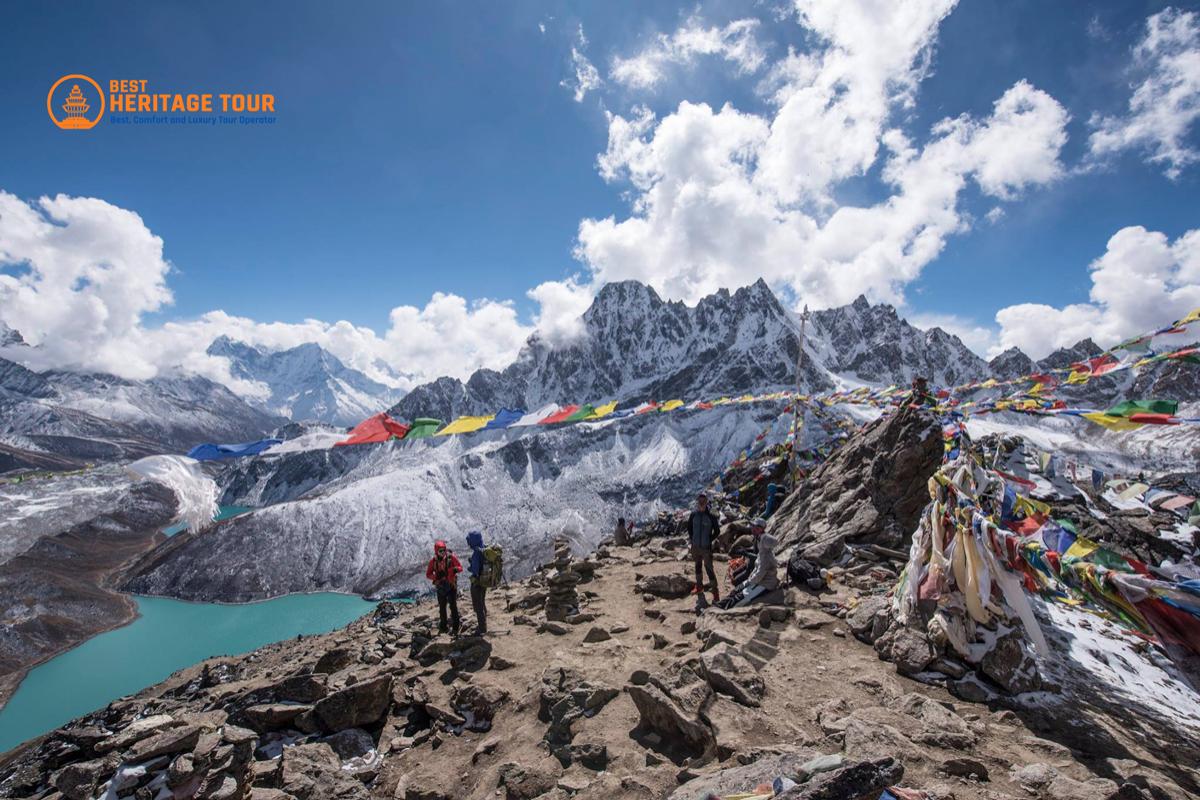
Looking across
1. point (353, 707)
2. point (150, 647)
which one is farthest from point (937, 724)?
point (150, 647)

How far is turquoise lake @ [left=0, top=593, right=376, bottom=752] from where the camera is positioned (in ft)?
246

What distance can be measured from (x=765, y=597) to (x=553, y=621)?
4698 millimetres

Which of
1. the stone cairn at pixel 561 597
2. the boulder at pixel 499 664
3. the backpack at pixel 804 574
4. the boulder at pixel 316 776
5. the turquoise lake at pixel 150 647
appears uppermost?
the backpack at pixel 804 574

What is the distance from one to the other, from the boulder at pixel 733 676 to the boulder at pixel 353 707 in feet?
17.5

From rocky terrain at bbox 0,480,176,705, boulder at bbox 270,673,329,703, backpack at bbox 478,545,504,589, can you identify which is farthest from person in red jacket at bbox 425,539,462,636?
rocky terrain at bbox 0,480,176,705

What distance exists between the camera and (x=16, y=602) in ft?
330

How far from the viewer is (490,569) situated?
12375mm

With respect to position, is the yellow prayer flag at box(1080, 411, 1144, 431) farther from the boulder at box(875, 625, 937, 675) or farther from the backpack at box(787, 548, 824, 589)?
the boulder at box(875, 625, 937, 675)

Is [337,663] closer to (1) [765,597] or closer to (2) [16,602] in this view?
(1) [765,597]

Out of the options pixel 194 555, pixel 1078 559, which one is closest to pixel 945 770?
pixel 1078 559

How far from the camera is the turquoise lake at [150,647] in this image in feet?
246

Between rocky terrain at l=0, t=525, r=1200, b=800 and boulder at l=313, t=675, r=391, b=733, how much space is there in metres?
0.02

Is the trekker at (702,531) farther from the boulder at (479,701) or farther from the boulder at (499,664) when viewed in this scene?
the boulder at (479,701)

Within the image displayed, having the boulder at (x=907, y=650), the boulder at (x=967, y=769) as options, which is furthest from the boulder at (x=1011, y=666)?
the boulder at (x=967, y=769)
